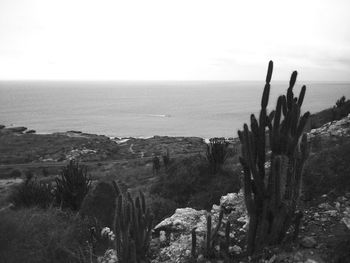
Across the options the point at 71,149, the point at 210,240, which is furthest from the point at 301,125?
the point at 71,149

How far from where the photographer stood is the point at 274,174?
13.7 feet

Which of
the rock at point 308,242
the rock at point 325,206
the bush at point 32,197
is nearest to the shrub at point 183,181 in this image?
the bush at point 32,197

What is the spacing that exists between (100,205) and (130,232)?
10.8 ft

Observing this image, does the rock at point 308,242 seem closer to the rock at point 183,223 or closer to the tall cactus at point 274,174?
the tall cactus at point 274,174

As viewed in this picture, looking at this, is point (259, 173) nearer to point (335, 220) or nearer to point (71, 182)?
point (335, 220)

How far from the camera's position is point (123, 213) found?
15.4 feet

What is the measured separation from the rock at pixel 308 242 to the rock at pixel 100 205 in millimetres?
4577

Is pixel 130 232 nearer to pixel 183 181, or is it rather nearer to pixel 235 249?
pixel 235 249

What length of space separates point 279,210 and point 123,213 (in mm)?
2117

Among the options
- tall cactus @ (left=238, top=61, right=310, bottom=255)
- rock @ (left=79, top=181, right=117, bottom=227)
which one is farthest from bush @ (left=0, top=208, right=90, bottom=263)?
tall cactus @ (left=238, top=61, right=310, bottom=255)

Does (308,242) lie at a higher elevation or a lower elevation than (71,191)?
higher

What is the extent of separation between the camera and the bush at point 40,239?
203 inches

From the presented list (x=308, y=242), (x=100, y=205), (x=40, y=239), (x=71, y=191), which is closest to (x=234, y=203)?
(x=308, y=242)

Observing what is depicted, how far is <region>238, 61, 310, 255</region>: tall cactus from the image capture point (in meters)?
4.29
